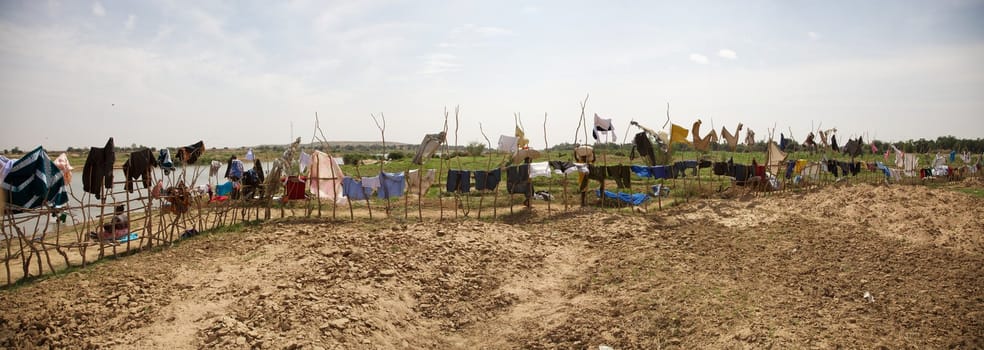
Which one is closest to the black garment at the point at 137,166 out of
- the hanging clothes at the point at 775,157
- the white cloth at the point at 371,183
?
the white cloth at the point at 371,183

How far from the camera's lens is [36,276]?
7.55 m

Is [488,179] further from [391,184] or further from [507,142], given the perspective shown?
[391,184]

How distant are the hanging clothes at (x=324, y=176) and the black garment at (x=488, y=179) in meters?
3.33

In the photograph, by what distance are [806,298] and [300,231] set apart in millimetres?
8414

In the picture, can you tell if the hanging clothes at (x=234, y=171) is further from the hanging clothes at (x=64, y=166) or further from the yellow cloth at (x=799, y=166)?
the yellow cloth at (x=799, y=166)

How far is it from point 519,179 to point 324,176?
187 inches

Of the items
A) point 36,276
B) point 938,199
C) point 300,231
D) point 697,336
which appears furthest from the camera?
point 938,199

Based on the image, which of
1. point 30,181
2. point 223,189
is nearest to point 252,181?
point 223,189

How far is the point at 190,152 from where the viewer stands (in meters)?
10.7

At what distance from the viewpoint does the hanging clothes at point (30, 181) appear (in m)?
7.41

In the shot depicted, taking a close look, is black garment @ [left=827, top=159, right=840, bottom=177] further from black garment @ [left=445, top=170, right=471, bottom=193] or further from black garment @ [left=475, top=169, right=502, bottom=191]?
black garment @ [left=445, top=170, right=471, bottom=193]

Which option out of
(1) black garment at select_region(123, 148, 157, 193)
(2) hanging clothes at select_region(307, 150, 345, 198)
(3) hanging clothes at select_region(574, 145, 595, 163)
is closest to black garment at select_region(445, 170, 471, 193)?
(2) hanging clothes at select_region(307, 150, 345, 198)

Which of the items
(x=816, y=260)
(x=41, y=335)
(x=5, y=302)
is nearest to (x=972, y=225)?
(x=816, y=260)

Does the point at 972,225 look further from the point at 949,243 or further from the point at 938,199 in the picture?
the point at 938,199
